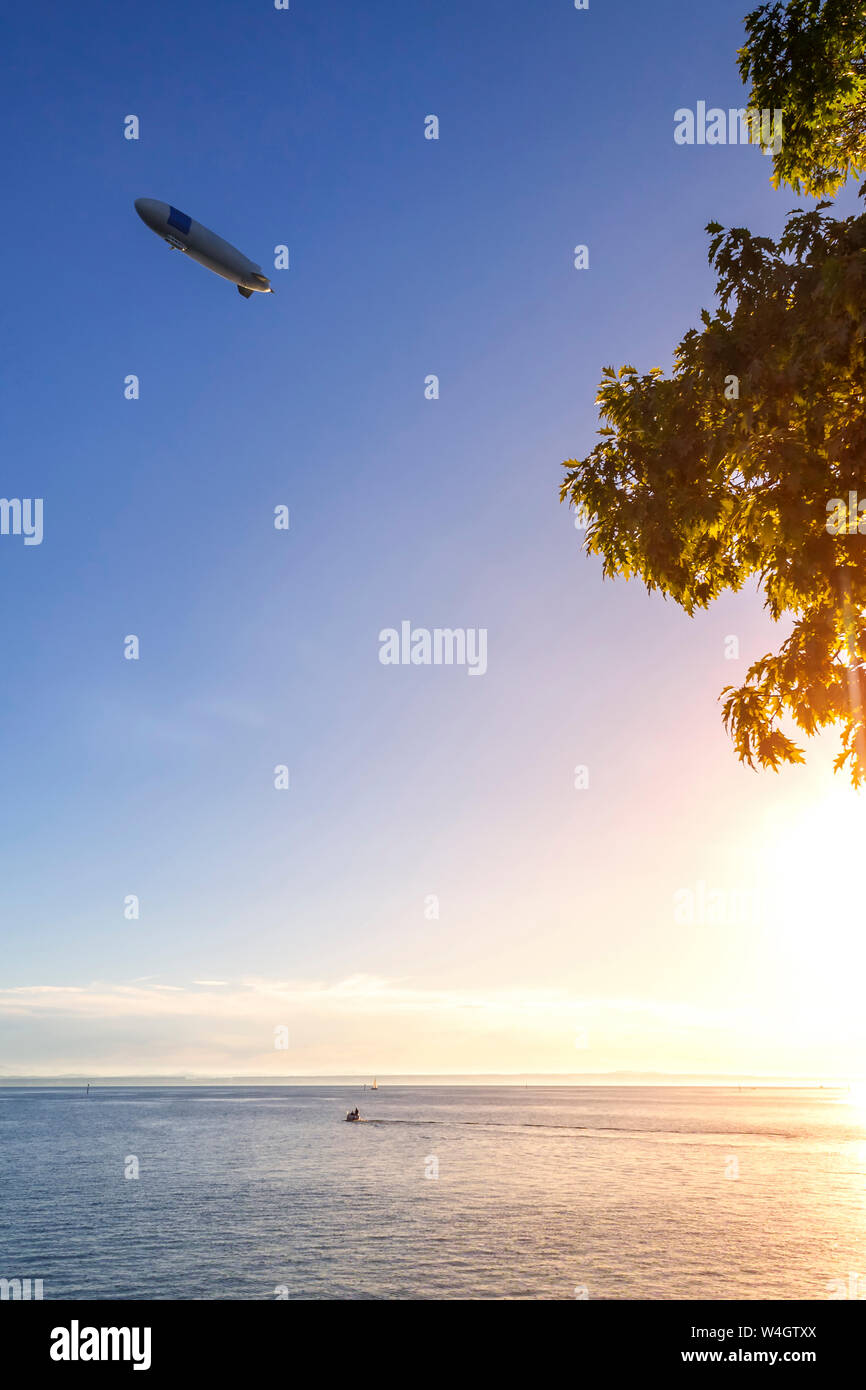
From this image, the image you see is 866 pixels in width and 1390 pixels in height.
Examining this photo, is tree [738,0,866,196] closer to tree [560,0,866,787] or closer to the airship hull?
tree [560,0,866,787]

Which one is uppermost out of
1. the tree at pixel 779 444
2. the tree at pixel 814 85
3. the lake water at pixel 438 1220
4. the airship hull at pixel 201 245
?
the airship hull at pixel 201 245

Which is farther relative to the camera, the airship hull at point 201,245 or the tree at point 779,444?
the airship hull at point 201,245

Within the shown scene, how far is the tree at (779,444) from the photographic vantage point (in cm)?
1038

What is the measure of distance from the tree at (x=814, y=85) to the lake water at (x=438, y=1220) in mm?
39878

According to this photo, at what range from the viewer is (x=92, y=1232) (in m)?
56.4

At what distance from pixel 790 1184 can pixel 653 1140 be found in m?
54.8

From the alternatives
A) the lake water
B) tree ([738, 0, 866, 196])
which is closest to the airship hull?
tree ([738, 0, 866, 196])

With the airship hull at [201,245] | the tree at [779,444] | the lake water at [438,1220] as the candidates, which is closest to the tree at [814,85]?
the tree at [779,444]

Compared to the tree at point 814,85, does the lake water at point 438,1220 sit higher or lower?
lower

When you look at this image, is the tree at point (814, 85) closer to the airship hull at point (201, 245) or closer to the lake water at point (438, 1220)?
the airship hull at point (201, 245)

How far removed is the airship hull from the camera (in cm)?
3641

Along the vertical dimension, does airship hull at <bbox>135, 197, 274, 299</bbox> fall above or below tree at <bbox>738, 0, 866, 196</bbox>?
above

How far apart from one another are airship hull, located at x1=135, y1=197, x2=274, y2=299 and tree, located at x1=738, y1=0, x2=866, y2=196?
29743mm
